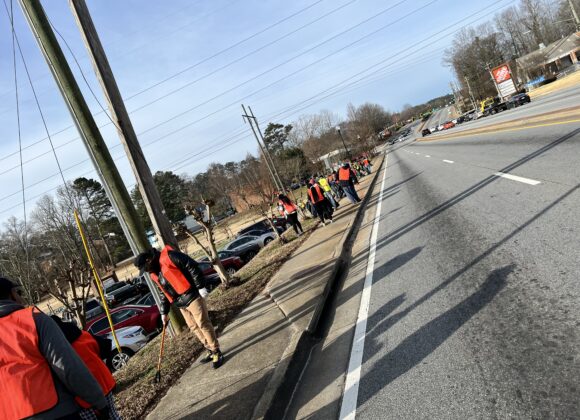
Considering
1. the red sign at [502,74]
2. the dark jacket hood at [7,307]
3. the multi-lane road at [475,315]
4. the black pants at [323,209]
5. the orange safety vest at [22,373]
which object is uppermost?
the red sign at [502,74]

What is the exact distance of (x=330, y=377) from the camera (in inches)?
184

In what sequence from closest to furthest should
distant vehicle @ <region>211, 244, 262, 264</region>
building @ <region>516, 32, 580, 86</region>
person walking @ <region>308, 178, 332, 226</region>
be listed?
1. person walking @ <region>308, 178, 332, 226</region>
2. distant vehicle @ <region>211, 244, 262, 264</region>
3. building @ <region>516, 32, 580, 86</region>

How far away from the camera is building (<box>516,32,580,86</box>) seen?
80625 mm

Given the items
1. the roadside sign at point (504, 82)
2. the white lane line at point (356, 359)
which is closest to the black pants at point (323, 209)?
the white lane line at point (356, 359)

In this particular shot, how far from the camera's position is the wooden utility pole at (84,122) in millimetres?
8070

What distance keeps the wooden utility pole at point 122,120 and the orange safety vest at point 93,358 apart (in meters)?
4.79

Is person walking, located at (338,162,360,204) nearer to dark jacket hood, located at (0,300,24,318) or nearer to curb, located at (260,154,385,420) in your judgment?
curb, located at (260,154,385,420)

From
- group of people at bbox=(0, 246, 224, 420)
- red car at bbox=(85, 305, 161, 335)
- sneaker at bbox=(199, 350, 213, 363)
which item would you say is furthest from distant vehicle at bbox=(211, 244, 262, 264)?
group of people at bbox=(0, 246, 224, 420)

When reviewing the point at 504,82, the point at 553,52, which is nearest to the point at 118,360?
the point at 504,82

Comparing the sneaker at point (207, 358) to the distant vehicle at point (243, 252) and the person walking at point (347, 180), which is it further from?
the person walking at point (347, 180)

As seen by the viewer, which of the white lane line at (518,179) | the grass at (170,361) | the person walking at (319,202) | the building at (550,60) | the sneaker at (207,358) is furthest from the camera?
the building at (550,60)

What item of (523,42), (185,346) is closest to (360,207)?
(185,346)

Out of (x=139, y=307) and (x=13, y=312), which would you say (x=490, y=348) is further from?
(x=139, y=307)

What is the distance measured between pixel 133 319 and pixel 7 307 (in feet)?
34.9
